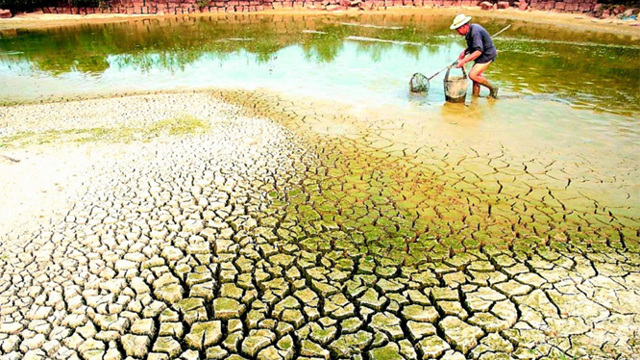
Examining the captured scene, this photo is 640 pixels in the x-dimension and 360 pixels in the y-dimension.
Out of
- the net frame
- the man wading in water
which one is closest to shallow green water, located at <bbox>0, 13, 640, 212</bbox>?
the net frame

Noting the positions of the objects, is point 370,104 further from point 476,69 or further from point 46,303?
point 46,303

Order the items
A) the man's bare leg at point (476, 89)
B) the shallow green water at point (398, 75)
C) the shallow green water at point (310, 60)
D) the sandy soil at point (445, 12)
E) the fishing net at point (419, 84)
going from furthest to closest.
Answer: the sandy soil at point (445, 12)
the shallow green water at point (310, 60)
the fishing net at point (419, 84)
the man's bare leg at point (476, 89)
the shallow green water at point (398, 75)

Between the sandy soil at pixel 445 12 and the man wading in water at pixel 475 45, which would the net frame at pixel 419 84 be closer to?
the man wading in water at pixel 475 45

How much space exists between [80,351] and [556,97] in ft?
26.7

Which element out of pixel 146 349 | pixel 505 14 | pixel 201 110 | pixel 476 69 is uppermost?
pixel 505 14

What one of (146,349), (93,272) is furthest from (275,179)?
(146,349)

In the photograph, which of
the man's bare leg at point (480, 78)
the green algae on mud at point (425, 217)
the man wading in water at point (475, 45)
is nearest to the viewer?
the green algae on mud at point (425, 217)

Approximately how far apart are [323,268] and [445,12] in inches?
927

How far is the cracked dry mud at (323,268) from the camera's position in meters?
2.72

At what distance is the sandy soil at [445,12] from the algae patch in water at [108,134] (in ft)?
55.1

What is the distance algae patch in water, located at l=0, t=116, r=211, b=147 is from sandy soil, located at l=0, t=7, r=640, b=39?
1680 cm

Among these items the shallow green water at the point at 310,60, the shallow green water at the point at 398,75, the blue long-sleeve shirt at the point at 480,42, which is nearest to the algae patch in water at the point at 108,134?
the shallow green water at the point at 398,75

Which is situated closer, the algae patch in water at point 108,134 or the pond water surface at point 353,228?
the pond water surface at point 353,228

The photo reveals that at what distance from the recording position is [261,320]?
2.90m
